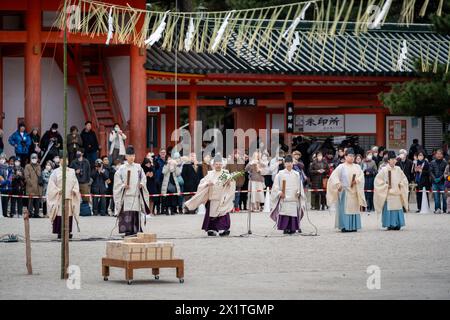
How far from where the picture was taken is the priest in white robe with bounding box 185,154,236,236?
73.3ft

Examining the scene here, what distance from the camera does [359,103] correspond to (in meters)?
35.3

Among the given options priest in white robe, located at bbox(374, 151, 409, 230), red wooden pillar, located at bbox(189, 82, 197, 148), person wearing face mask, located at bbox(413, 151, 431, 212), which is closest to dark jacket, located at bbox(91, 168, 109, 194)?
red wooden pillar, located at bbox(189, 82, 197, 148)

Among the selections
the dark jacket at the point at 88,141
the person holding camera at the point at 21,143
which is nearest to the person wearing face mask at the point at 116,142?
the dark jacket at the point at 88,141

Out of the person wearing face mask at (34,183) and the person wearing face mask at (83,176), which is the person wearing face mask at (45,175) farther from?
the person wearing face mask at (83,176)

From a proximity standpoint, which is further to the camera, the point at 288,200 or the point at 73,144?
the point at 73,144

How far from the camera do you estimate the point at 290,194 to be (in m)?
22.9

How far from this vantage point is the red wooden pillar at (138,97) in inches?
1224

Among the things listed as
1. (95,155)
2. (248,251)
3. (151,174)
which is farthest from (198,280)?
(95,155)

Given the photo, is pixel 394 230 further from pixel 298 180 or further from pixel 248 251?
pixel 248 251

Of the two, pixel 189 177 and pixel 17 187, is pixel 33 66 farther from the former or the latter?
pixel 189 177

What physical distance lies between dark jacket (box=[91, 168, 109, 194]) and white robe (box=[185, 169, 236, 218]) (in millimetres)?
5455

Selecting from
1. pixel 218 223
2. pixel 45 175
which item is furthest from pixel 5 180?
pixel 218 223

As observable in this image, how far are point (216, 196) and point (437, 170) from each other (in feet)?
29.1

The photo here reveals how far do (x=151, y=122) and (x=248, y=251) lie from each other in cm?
1572
